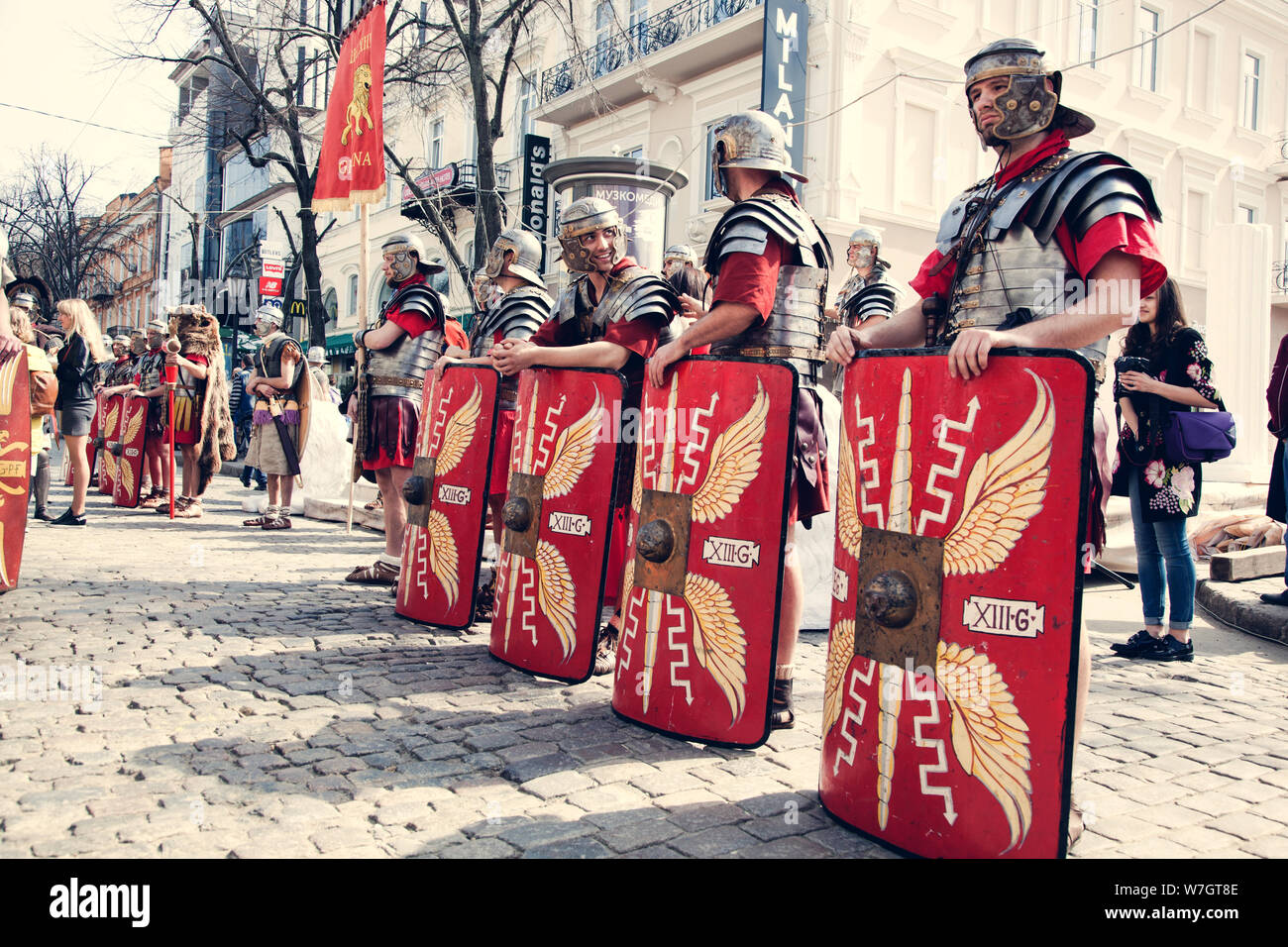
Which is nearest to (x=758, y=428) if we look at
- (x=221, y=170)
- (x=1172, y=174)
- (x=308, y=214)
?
(x=308, y=214)

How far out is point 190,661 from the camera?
3.98 m

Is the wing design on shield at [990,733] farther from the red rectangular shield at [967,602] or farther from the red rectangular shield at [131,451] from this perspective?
the red rectangular shield at [131,451]

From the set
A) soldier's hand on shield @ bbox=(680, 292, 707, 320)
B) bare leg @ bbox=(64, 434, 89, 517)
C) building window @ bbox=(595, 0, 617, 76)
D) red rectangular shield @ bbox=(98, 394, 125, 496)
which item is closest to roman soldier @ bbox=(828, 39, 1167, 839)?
soldier's hand on shield @ bbox=(680, 292, 707, 320)

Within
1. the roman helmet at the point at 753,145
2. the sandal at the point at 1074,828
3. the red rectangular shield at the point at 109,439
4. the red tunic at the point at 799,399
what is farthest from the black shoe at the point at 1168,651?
the red rectangular shield at the point at 109,439

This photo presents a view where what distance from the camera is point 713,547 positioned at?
296 cm

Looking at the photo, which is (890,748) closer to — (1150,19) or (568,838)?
(568,838)

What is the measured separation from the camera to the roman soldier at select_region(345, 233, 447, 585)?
5.69 metres

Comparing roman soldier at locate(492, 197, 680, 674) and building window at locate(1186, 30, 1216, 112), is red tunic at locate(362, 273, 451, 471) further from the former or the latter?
building window at locate(1186, 30, 1216, 112)

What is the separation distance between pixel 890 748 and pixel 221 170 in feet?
165

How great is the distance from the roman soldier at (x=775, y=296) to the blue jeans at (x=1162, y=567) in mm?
2262

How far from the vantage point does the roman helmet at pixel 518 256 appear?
18.1 feet

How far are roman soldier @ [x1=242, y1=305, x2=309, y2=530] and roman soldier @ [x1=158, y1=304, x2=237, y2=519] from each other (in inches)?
21.3

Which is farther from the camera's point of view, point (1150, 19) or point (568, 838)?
point (1150, 19)

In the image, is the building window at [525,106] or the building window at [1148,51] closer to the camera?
the building window at [1148,51]
